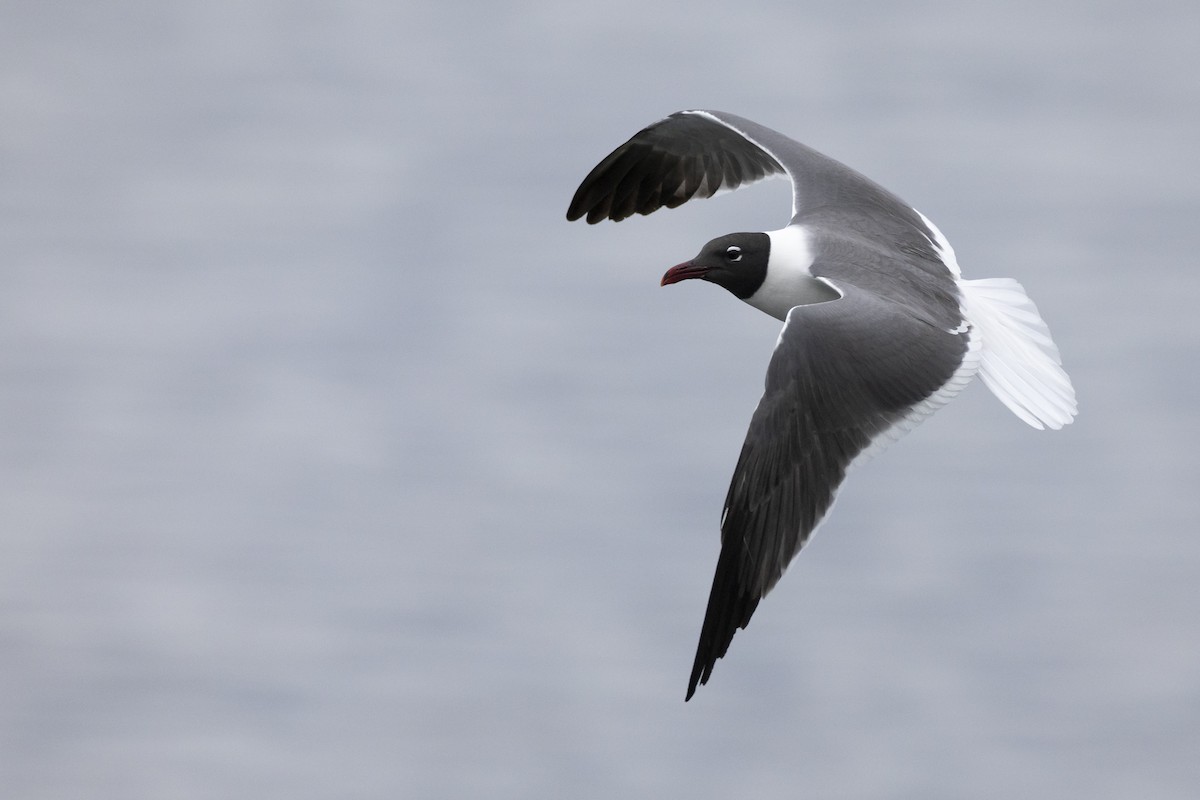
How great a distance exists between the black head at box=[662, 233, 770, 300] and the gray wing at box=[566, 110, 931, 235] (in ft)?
2.31

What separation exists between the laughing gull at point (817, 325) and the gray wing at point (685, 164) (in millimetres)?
10

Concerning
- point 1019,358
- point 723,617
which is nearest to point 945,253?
point 1019,358

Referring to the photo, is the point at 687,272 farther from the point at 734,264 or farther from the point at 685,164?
the point at 685,164

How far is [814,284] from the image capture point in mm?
7840

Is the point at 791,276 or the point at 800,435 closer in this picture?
the point at 800,435

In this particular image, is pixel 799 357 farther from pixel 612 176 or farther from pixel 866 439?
pixel 612 176

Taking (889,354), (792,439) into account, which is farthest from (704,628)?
(889,354)

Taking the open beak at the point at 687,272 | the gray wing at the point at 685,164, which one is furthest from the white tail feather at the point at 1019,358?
the open beak at the point at 687,272

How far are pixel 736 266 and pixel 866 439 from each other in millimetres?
1462

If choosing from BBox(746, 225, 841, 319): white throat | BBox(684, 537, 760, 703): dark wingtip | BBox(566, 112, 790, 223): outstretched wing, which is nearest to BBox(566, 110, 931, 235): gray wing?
BBox(566, 112, 790, 223): outstretched wing

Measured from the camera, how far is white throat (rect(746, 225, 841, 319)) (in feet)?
25.8

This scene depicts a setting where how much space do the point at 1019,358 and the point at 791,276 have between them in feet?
3.42

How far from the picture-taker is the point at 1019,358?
7.90 meters

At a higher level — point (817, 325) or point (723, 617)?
point (817, 325)
